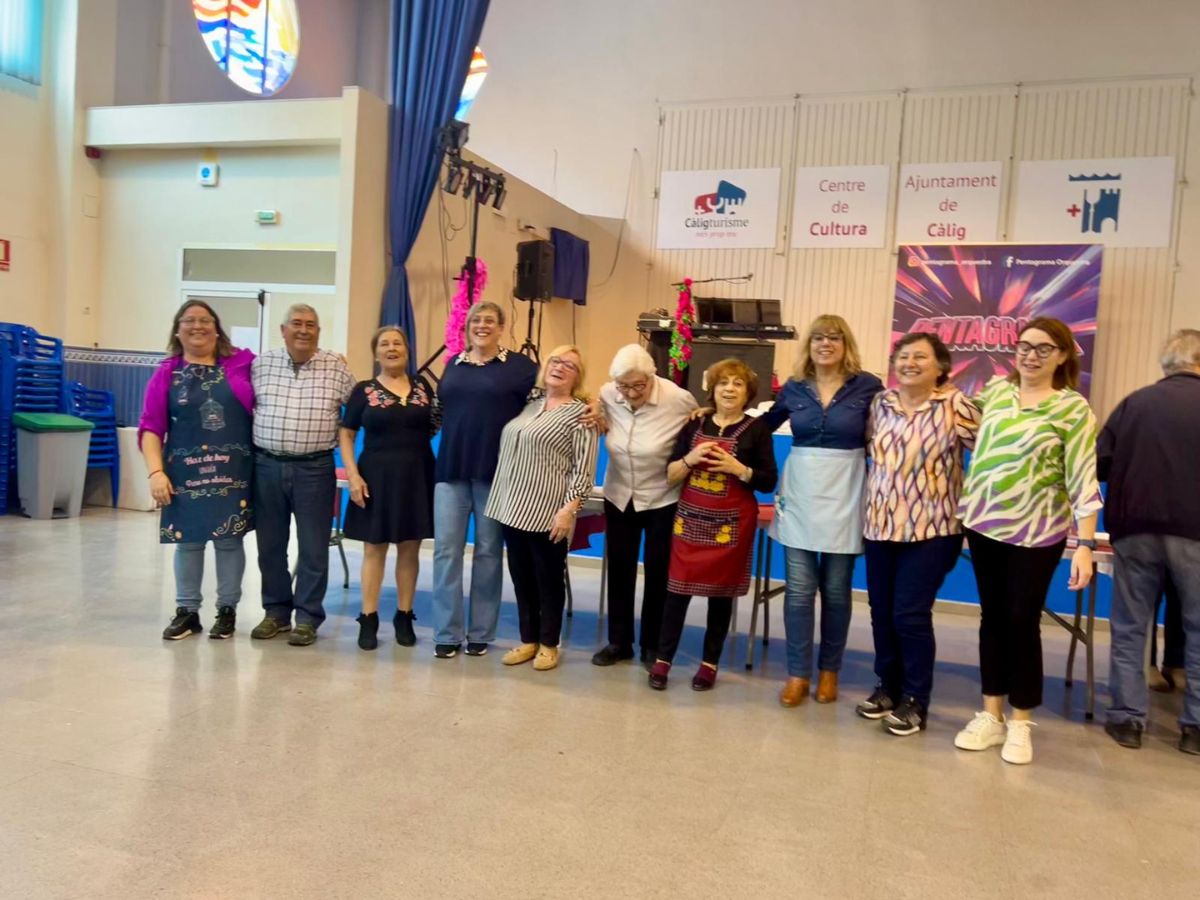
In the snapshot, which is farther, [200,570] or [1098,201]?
[1098,201]

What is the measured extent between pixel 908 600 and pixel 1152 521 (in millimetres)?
815

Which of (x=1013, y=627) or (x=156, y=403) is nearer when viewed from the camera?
(x=1013, y=627)

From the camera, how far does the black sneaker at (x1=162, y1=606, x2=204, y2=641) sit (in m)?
3.52

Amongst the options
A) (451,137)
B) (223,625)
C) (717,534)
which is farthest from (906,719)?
(451,137)

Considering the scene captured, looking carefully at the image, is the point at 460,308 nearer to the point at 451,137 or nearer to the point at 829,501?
the point at 451,137

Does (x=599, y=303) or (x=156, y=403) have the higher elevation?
(x=599, y=303)

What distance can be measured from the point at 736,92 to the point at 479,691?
26.5 ft

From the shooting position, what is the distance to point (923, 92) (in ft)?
29.3

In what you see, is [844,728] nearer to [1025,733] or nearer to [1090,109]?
[1025,733]

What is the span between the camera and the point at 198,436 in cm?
343

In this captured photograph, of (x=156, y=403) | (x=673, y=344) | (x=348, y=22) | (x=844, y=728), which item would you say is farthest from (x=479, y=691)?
(x=348, y=22)

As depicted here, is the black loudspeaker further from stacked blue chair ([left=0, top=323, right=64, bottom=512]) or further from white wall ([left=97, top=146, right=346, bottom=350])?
stacked blue chair ([left=0, top=323, right=64, bottom=512])

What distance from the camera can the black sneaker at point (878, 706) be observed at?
3037 millimetres

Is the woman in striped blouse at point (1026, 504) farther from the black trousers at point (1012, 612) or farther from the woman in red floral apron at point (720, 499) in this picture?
the woman in red floral apron at point (720, 499)
